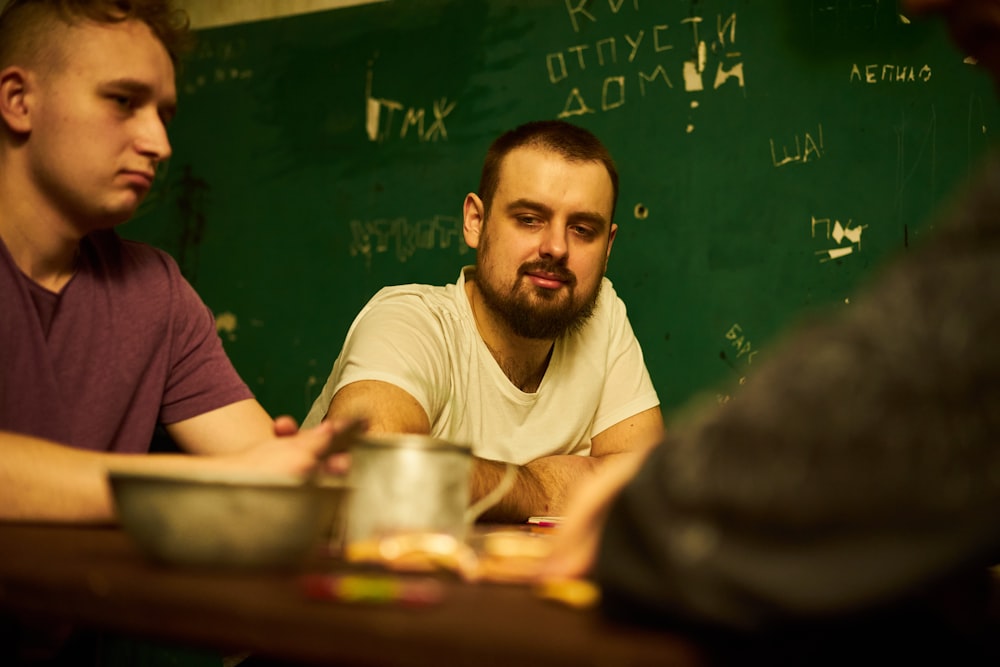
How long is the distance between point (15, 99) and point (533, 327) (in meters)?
1.19

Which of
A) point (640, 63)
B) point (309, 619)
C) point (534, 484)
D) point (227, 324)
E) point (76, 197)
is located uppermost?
point (640, 63)

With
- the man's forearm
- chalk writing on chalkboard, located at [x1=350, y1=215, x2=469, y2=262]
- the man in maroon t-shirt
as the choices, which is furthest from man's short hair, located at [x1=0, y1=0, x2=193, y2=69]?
chalk writing on chalkboard, located at [x1=350, y1=215, x2=469, y2=262]

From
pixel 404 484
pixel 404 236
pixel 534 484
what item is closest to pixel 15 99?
pixel 404 484

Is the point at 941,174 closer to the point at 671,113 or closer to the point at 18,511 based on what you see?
the point at 671,113

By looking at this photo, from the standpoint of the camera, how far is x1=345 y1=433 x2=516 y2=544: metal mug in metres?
0.78

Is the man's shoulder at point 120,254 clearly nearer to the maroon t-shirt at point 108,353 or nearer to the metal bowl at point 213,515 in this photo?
the maroon t-shirt at point 108,353

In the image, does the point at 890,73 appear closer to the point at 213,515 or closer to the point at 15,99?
the point at 15,99

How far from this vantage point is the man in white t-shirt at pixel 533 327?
2.02 meters

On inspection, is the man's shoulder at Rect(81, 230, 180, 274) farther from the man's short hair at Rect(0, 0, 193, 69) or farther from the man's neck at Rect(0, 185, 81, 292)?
the man's short hair at Rect(0, 0, 193, 69)

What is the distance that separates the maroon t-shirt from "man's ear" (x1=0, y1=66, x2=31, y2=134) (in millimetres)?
194

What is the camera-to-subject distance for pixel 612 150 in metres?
2.70

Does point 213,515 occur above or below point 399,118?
below

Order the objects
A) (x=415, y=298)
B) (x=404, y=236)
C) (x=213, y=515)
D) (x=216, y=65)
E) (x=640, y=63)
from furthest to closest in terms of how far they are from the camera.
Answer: (x=216, y=65) < (x=404, y=236) < (x=640, y=63) < (x=415, y=298) < (x=213, y=515)

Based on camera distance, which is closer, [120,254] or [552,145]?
[120,254]
